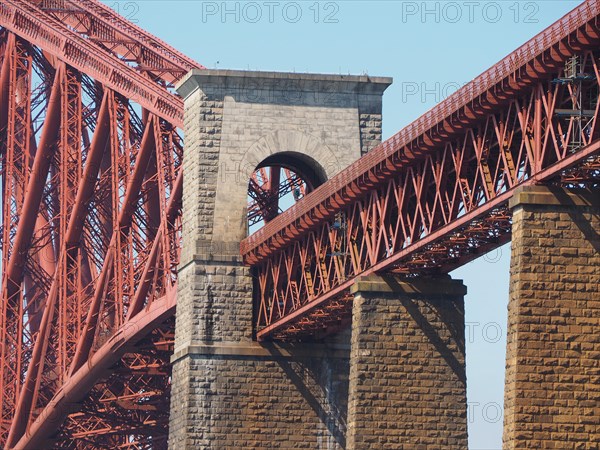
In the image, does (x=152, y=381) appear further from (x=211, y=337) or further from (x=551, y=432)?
(x=551, y=432)

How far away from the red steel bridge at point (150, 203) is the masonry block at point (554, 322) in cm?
116

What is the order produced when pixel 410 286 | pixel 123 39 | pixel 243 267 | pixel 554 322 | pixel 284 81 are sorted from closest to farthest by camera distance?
pixel 554 322 → pixel 410 286 → pixel 243 267 → pixel 284 81 → pixel 123 39

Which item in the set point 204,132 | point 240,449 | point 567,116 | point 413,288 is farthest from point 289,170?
point 567,116

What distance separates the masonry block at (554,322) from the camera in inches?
2753

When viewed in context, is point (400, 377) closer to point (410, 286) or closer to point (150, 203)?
point (410, 286)

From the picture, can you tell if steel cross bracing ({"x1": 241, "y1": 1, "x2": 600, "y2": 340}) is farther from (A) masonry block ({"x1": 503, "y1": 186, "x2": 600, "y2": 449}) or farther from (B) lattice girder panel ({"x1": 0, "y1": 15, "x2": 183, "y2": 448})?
(B) lattice girder panel ({"x1": 0, "y1": 15, "x2": 183, "y2": 448})

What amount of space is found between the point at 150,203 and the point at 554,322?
51460mm

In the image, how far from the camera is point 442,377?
86.4 metres

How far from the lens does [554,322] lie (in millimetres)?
70625

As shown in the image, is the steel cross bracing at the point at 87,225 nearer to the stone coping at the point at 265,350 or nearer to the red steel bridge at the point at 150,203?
the red steel bridge at the point at 150,203

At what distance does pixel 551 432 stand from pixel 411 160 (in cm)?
1543

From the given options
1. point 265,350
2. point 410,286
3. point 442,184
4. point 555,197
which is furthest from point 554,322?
point 265,350

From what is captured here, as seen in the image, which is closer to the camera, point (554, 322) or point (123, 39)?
point (554, 322)

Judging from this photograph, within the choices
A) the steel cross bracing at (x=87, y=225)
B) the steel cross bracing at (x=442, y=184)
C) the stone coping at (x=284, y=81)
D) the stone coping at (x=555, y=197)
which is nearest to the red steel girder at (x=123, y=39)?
the steel cross bracing at (x=87, y=225)
